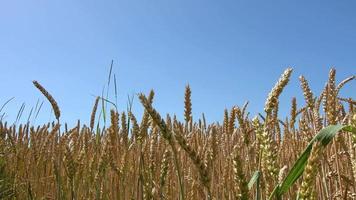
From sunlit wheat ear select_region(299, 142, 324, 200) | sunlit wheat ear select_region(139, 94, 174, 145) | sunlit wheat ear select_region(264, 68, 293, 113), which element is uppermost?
sunlit wheat ear select_region(264, 68, 293, 113)

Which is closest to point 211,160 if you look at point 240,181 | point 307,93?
point 307,93

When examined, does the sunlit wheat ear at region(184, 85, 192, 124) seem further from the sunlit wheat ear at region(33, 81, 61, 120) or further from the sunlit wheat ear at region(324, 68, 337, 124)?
the sunlit wheat ear at region(324, 68, 337, 124)

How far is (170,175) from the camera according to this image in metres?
2.48

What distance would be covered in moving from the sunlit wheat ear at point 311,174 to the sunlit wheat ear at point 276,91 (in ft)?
1.11

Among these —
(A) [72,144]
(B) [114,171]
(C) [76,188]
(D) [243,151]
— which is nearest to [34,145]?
(A) [72,144]

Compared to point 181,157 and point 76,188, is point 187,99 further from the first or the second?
point 76,188

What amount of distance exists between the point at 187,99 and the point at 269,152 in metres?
1.52

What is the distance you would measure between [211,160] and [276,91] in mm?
725

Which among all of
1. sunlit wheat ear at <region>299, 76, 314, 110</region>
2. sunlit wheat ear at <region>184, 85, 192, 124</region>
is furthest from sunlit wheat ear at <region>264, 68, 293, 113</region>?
sunlit wheat ear at <region>184, 85, 192, 124</region>

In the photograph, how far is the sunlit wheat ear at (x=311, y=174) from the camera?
Result: 0.76 meters

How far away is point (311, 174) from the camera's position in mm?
765

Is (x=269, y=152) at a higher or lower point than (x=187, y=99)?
lower

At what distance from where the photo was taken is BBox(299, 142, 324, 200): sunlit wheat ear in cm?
76

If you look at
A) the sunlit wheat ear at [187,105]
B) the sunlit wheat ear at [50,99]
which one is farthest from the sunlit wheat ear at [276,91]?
the sunlit wheat ear at [187,105]
